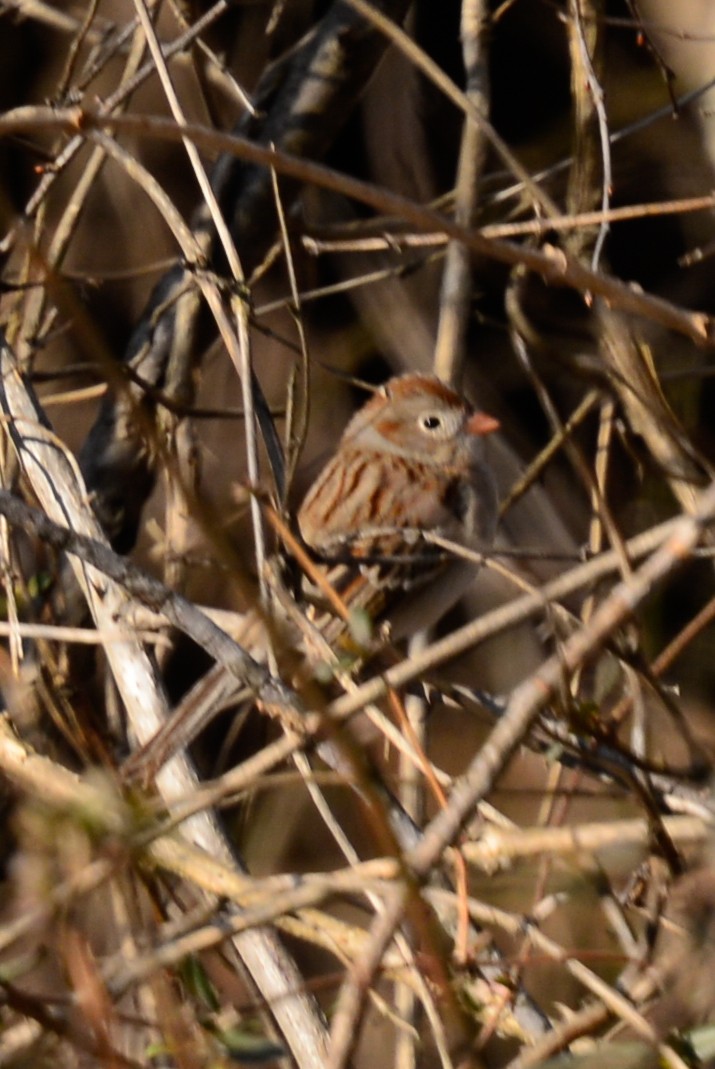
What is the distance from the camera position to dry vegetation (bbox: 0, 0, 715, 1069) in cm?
122

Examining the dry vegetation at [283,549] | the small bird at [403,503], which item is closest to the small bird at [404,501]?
the small bird at [403,503]

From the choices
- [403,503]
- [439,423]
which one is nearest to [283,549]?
[403,503]

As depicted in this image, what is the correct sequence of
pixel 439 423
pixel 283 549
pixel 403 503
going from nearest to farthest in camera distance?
pixel 283 549, pixel 403 503, pixel 439 423

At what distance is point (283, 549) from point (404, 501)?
35.7 inches

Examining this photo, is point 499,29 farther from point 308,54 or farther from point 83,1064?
point 83,1064

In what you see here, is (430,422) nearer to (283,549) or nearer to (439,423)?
(439,423)

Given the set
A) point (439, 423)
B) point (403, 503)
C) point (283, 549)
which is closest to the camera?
point (283, 549)

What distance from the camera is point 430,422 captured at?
9.29ft

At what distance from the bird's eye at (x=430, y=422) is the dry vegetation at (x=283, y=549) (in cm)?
11

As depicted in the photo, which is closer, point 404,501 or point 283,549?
→ point 283,549

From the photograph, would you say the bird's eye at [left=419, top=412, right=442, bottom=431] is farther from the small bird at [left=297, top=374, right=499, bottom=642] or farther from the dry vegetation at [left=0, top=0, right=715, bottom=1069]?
the dry vegetation at [left=0, top=0, right=715, bottom=1069]

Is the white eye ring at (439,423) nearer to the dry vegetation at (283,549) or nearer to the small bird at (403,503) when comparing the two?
the small bird at (403,503)

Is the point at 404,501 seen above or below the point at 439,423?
below

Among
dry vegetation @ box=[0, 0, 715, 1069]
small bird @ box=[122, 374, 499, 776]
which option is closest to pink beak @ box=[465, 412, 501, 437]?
small bird @ box=[122, 374, 499, 776]
